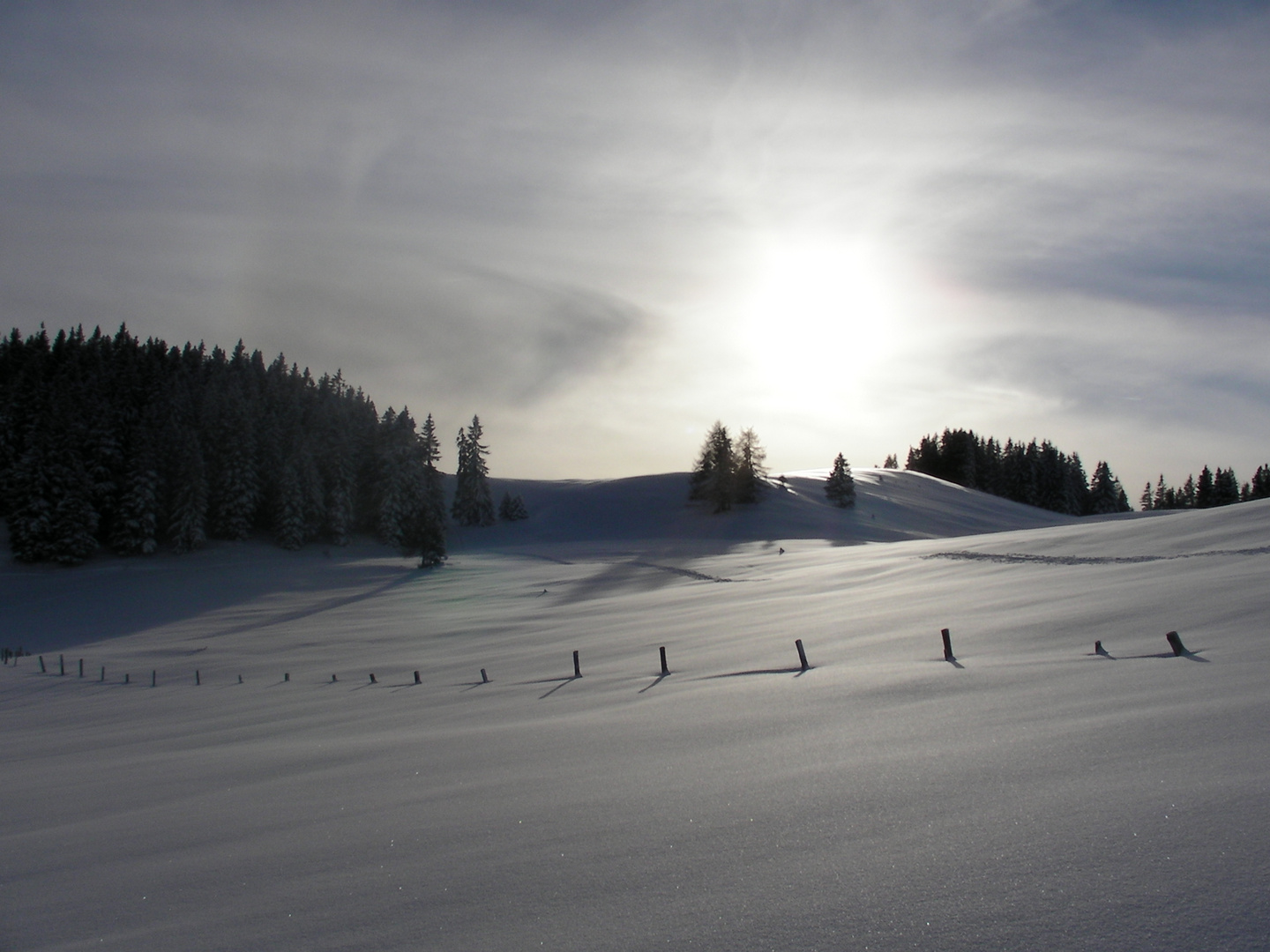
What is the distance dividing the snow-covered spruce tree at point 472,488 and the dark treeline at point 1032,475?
7443 cm

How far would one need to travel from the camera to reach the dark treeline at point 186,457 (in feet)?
177

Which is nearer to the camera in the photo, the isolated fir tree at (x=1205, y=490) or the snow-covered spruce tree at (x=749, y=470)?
the snow-covered spruce tree at (x=749, y=470)

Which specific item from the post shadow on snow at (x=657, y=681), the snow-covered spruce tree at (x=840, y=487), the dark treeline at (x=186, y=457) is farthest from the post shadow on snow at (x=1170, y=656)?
the snow-covered spruce tree at (x=840, y=487)

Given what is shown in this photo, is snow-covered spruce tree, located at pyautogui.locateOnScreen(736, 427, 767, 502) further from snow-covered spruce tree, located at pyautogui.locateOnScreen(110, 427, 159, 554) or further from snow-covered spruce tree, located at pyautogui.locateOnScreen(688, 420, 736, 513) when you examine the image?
snow-covered spruce tree, located at pyautogui.locateOnScreen(110, 427, 159, 554)

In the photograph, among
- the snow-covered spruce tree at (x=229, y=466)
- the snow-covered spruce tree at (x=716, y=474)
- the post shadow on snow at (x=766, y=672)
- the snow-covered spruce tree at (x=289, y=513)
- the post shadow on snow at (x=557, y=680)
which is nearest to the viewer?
the post shadow on snow at (x=766, y=672)

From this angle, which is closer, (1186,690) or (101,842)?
(101,842)

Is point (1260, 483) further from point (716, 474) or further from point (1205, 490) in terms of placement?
point (716, 474)

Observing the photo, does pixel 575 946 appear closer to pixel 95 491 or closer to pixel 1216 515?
pixel 1216 515

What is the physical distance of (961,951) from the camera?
3.54m

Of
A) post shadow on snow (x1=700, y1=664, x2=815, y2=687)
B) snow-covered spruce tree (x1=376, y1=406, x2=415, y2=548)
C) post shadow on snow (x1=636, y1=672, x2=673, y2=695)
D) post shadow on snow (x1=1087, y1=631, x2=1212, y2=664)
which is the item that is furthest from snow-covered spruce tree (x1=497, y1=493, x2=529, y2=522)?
post shadow on snow (x1=1087, y1=631, x2=1212, y2=664)

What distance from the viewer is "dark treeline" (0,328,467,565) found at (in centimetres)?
5400

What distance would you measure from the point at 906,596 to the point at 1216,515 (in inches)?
492

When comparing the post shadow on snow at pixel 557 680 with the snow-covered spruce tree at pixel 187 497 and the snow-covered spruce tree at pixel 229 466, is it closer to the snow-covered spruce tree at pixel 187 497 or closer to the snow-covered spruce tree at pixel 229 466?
the snow-covered spruce tree at pixel 187 497

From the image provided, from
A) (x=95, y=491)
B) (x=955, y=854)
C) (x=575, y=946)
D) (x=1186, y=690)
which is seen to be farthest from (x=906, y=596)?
(x=95, y=491)
